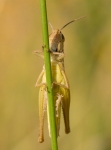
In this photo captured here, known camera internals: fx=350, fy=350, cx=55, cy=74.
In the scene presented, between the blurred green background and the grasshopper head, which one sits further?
the blurred green background

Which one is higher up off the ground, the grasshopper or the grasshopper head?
the grasshopper head

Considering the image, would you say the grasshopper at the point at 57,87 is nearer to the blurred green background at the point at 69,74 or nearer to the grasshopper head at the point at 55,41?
the grasshopper head at the point at 55,41

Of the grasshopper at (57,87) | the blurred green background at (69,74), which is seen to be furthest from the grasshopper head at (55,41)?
the blurred green background at (69,74)

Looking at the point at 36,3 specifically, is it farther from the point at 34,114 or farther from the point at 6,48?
the point at 34,114

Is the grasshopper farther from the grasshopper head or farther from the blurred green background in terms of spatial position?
the blurred green background

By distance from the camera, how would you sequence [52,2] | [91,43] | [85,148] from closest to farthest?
1. [85,148]
2. [91,43]
3. [52,2]

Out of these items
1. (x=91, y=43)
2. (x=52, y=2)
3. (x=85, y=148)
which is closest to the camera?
(x=85, y=148)

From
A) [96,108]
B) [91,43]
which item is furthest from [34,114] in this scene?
[91,43]

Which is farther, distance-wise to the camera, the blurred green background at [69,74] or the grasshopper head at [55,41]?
the blurred green background at [69,74]

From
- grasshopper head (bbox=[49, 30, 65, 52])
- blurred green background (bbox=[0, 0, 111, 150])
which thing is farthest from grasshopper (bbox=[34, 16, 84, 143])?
blurred green background (bbox=[0, 0, 111, 150])
